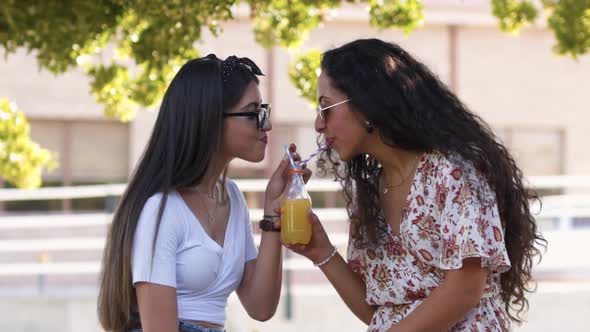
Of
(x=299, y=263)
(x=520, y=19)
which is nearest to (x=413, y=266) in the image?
(x=520, y=19)

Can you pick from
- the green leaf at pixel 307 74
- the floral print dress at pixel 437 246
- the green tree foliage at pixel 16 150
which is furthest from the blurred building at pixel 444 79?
the floral print dress at pixel 437 246

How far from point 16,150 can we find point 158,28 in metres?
1.37

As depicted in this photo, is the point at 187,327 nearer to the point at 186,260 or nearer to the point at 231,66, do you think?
the point at 186,260

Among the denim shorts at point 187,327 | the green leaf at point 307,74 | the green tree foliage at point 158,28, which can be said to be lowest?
the denim shorts at point 187,327

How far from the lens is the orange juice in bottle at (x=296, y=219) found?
3.03m

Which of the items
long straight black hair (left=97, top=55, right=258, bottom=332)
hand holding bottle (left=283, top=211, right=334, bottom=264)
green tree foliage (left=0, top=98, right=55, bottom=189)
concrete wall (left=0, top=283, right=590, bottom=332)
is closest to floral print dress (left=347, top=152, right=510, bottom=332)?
hand holding bottle (left=283, top=211, right=334, bottom=264)

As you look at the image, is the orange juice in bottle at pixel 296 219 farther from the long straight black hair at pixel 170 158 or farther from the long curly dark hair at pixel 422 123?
the long straight black hair at pixel 170 158

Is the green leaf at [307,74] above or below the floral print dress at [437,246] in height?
above

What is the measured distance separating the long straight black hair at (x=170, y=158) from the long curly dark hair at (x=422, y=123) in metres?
0.35

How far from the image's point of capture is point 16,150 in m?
5.87

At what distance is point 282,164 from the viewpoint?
126 inches

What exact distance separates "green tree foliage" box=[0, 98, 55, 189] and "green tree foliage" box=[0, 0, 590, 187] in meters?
0.58

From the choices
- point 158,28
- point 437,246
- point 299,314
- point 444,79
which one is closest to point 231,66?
point 437,246

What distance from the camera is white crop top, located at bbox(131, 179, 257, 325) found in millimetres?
2828
